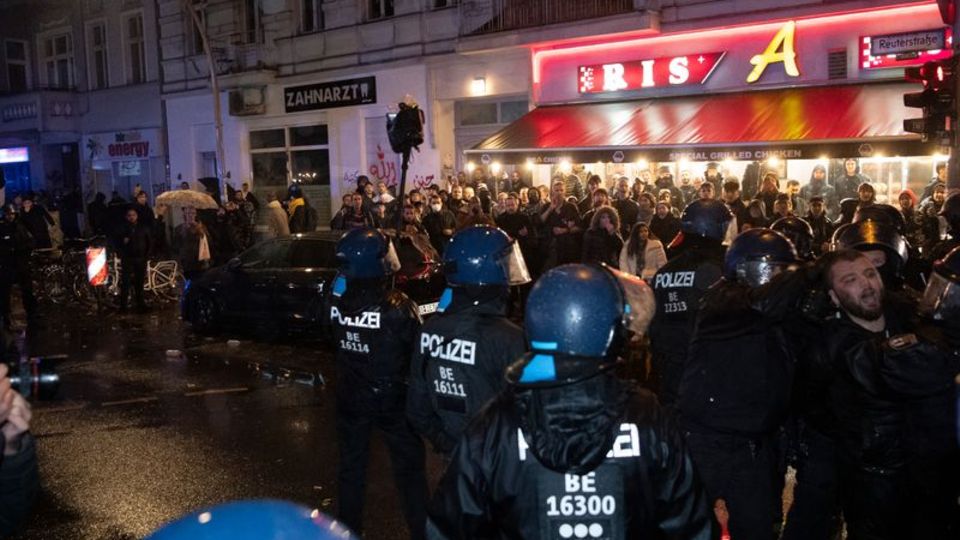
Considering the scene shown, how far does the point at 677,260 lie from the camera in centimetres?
562

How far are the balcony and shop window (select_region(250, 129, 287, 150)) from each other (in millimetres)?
7515

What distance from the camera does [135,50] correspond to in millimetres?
28578

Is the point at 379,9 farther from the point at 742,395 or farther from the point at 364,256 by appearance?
the point at 742,395

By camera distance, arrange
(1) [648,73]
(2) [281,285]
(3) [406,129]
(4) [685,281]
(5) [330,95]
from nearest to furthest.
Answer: (4) [685,281], (3) [406,129], (2) [281,285], (1) [648,73], (5) [330,95]

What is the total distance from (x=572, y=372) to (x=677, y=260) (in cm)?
336

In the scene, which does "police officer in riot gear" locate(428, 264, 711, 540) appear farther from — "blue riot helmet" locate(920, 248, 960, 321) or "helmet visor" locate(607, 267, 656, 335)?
"blue riot helmet" locate(920, 248, 960, 321)

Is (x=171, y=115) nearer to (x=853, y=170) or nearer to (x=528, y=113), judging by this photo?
(x=528, y=113)

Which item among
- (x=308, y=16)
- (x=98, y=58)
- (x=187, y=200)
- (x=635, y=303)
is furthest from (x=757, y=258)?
(x=98, y=58)

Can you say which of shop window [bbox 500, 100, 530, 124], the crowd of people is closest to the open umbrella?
shop window [bbox 500, 100, 530, 124]

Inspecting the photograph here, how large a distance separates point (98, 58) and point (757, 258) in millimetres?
29919

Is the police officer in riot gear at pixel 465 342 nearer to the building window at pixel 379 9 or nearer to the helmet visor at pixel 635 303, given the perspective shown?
the helmet visor at pixel 635 303

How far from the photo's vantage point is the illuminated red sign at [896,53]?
1418cm

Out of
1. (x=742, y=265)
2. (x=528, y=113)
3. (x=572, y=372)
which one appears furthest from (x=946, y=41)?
(x=572, y=372)

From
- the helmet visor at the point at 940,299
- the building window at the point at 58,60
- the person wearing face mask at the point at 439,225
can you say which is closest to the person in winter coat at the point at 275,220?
the person wearing face mask at the point at 439,225
